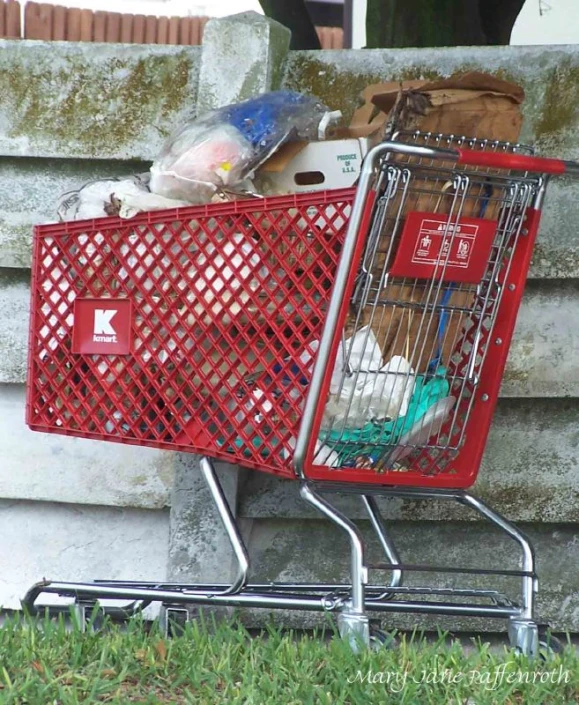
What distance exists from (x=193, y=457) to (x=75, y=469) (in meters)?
0.41

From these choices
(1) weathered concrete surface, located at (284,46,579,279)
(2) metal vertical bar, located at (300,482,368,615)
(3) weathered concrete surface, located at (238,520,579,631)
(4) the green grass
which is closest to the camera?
(4) the green grass

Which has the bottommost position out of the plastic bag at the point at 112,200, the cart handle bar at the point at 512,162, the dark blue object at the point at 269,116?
the plastic bag at the point at 112,200

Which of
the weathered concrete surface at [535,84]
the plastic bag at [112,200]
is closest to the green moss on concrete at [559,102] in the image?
the weathered concrete surface at [535,84]

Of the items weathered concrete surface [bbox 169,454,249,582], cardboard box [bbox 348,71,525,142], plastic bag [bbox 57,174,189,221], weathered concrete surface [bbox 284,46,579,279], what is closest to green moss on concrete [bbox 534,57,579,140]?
weathered concrete surface [bbox 284,46,579,279]

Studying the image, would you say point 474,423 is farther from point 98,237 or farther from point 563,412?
point 98,237

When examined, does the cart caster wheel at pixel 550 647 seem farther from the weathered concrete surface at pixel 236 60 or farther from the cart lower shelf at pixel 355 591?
the weathered concrete surface at pixel 236 60

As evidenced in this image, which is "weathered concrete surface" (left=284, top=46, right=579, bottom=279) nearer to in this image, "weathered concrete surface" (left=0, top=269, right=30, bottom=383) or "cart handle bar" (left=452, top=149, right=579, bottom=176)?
"cart handle bar" (left=452, top=149, right=579, bottom=176)

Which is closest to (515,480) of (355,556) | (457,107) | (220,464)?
(220,464)

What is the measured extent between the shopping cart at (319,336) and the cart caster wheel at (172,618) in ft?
0.44

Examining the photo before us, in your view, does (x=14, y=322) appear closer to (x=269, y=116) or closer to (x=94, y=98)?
(x=94, y=98)

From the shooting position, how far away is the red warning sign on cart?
2.79 meters

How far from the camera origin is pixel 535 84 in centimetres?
359

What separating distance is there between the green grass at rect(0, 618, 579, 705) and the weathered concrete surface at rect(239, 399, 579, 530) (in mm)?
809

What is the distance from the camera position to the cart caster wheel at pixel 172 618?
3.21 meters
